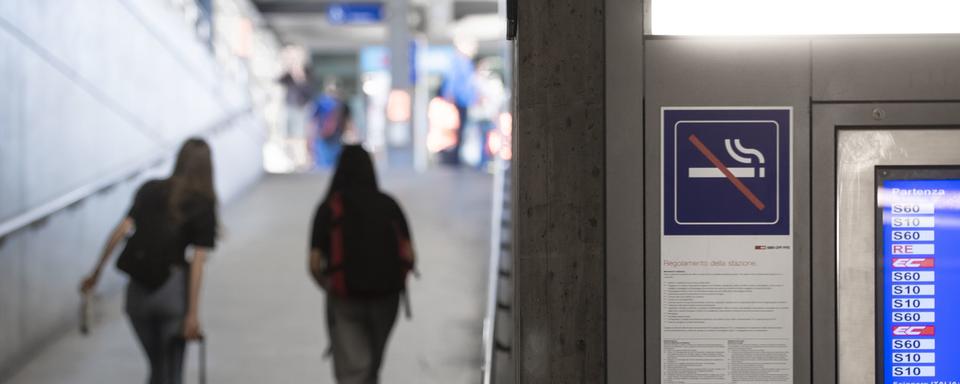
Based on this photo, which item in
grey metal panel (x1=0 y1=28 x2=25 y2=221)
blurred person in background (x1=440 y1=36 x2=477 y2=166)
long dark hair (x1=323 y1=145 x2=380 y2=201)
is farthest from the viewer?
blurred person in background (x1=440 y1=36 x2=477 y2=166)

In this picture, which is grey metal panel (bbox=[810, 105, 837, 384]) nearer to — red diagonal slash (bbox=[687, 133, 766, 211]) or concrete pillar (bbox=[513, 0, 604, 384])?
red diagonal slash (bbox=[687, 133, 766, 211])

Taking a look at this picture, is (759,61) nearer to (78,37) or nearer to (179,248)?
(179,248)

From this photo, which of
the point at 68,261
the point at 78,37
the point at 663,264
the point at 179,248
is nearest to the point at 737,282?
the point at 663,264

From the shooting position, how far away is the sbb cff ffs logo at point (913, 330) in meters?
3.50

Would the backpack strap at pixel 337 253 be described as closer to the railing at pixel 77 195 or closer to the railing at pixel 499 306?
the railing at pixel 499 306

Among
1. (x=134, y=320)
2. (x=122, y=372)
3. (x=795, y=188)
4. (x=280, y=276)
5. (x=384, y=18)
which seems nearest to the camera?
(x=795, y=188)

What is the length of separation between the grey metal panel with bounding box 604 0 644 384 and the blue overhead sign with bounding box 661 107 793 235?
3.2 inches

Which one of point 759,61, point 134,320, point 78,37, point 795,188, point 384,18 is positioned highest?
point 384,18

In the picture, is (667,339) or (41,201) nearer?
(667,339)

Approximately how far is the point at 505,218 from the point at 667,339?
7467 mm

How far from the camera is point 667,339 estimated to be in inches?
137

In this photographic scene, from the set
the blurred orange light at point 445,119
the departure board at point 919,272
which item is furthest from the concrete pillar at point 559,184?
the blurred orange light at point 445,119

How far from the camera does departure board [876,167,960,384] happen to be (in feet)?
11.4

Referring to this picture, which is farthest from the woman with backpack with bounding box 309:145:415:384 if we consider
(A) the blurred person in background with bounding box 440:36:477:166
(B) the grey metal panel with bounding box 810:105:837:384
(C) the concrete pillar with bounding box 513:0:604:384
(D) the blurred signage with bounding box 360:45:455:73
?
(D) the blurred signage with bounding box 360:45:455:73
